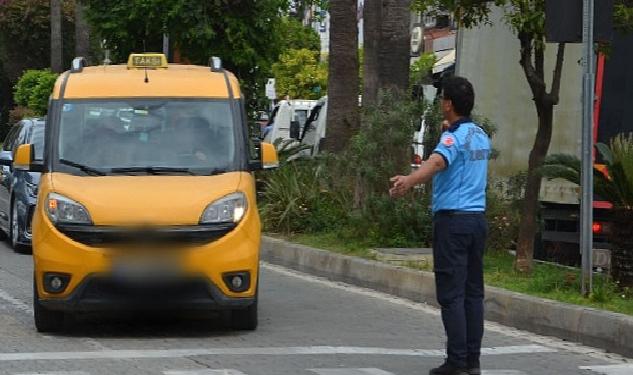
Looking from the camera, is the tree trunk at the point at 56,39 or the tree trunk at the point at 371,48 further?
the tree trunk at the point at 56,39

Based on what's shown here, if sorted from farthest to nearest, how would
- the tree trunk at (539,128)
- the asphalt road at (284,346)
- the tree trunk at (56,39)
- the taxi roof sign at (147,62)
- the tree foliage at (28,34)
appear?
the tree foliage at (28,34) < the tree trunk at (56,39) < the tree trunk at (539,128) < the taxi roof sign at (147,62) < the asphalt road at (284,346)

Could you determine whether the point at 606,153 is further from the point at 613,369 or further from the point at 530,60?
the point at 613,369

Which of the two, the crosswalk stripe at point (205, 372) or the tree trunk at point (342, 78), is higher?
the tree trunk at point (342, 78)

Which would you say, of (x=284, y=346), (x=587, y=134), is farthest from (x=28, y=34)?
(x=284, y=346)

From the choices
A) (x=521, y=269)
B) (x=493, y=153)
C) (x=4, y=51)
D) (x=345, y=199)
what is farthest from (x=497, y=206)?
(x=4, y=51)

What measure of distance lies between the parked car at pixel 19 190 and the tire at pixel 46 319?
568cm

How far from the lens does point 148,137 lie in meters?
10.6

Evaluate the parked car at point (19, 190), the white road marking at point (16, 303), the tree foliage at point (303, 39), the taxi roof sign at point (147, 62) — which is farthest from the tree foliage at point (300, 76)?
the taxi roof sign at point (147, 62)

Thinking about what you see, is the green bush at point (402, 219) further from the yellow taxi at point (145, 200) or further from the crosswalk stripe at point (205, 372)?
the crosswalk stripe at point (205, 372)

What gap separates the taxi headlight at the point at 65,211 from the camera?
9617mm

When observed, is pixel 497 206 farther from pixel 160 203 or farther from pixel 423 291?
pixel 160 203

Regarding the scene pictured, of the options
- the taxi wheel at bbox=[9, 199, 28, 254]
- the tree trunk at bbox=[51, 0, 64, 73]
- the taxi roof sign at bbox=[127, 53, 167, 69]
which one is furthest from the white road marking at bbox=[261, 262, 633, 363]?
the tree trunk at bbox=[51, 0, 64, 73]

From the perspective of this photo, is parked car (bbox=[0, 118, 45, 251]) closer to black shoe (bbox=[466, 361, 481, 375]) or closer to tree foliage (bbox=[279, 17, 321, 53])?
black shoe (bbox=[466, 361, 481, 375])

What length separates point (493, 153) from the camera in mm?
14250
